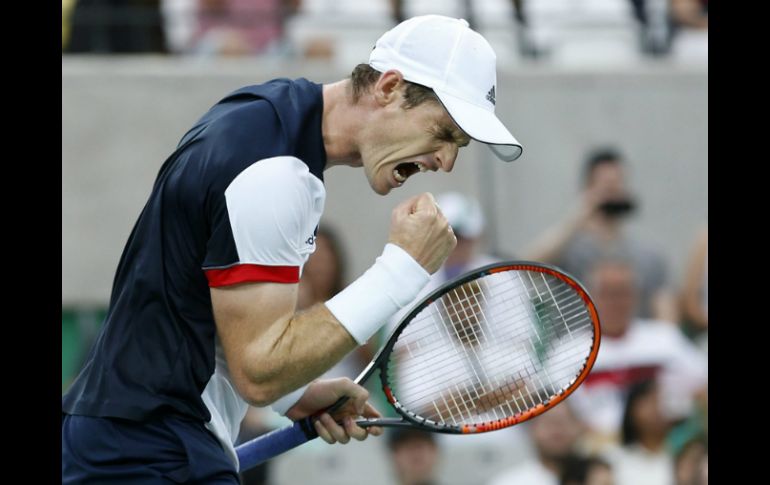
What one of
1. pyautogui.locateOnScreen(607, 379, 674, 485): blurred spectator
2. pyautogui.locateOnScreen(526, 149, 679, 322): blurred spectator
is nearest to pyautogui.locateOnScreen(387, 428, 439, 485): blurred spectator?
pyautogui.locateOnScreen(607, 379, 674, 485): blurred spectator

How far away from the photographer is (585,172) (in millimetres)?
7660

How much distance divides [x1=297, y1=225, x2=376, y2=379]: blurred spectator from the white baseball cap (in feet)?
11.5

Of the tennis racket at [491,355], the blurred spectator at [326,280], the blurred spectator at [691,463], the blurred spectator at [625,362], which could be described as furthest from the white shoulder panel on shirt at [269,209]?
the blurred spectator at [691,463]

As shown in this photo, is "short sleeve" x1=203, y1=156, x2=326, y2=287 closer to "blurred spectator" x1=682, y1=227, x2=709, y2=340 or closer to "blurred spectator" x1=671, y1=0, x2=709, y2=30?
"blurred spectator" x1=682, y1=227, x2=709, y2=340

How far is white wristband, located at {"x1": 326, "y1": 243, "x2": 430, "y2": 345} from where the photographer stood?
3.34 meters

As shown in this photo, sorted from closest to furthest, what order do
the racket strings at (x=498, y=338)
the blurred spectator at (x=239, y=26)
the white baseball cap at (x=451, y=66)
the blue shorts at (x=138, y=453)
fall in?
1. the blue shorts at (x=138, y=453)
2. the white baseball cap at (x=451, y=66)
3. the racket strings at (x=498, y=338)
4. the blurred spectator at (x=239, y=26)

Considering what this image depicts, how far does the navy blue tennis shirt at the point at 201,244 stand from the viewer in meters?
3.21

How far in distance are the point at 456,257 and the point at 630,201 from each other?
1235 mm

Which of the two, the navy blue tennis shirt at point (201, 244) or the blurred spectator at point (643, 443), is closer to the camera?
the navy blue tennis shirt at point (201, 244)

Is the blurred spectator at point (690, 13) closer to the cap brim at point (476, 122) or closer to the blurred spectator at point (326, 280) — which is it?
the blurred spectator at point (326, 280)

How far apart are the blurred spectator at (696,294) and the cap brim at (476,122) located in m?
4.04

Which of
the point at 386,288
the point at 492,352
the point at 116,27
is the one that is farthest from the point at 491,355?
the point at 116,27

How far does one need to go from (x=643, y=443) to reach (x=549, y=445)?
0.48 metres
